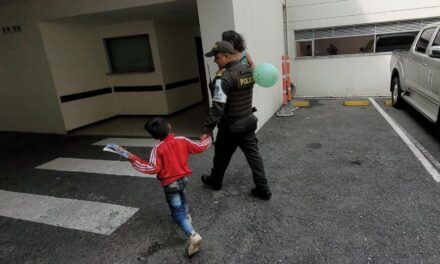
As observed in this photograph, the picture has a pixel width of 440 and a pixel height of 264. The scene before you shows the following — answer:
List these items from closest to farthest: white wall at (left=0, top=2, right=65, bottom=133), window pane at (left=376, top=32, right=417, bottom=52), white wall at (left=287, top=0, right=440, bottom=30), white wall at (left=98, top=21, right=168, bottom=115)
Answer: white wall at (left=0, top=2, right=65, bottom=133) < white wall at (left=98, top=21, right=168, bottom=115) < white wall at (left=287, top=0, right=440, bottom=30) < window pane at (left=376, top=32, right=417, bottom=52)

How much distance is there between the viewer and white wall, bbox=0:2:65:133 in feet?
23.2

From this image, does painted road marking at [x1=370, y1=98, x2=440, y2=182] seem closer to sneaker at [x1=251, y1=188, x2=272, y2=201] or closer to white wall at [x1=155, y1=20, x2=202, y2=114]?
sneaker at [x1=251, y1=188, x2=272, y2=201]

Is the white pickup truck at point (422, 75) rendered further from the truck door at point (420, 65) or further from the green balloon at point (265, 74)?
the green balloon at point (265, 74)

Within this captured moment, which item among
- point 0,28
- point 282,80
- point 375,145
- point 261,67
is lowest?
point 375,145

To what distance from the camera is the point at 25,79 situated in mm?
7551

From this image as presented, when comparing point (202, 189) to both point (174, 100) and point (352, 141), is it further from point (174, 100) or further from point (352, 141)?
point (174, 100)

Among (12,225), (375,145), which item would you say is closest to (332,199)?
(375,145)

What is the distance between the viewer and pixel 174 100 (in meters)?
9.07

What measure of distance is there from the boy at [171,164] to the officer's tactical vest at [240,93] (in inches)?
26.8

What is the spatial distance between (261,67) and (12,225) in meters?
Answer: 3.49

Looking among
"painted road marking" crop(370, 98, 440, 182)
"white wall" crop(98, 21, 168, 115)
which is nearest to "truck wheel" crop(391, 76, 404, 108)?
"painted road marking" crop(370, 98, 440, 182)

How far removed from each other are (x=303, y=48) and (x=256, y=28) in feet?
14.5

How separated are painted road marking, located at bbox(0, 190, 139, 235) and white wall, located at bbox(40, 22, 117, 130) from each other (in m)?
3.74

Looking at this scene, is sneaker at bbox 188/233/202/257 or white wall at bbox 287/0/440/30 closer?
sneaker at bbox 188/233/202/257
